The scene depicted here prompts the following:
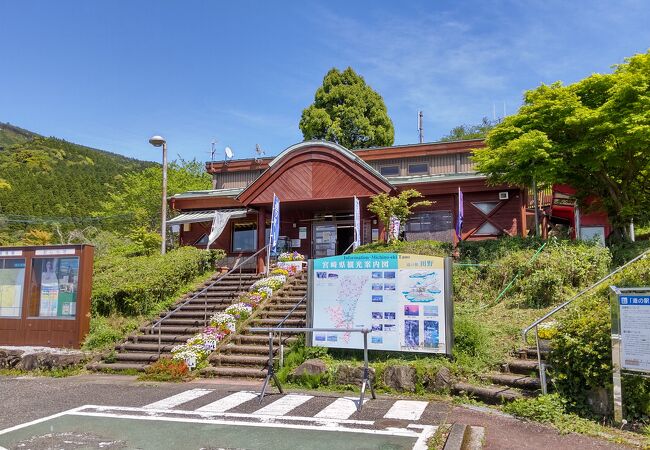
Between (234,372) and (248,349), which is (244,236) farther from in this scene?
(234,372)

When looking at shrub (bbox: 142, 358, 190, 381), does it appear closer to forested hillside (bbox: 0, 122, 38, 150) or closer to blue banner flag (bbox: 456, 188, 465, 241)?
blue banner flag (bbox: 456, 188, 465, 241)

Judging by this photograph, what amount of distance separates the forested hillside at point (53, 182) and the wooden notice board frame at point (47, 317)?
30728 millimetres

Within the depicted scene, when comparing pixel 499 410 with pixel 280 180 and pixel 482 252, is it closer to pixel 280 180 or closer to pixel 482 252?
pixel 482 252

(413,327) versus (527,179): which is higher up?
(527,179)

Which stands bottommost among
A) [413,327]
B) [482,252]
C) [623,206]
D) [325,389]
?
[325,389]

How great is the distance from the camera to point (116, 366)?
10953 mm

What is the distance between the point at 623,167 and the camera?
1402 centimetres

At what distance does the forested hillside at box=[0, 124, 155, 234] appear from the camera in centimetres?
4825

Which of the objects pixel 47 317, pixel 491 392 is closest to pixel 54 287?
pixel 47 317

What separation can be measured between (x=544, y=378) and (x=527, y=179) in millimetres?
8865

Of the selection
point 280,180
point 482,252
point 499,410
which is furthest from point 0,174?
point 499,410

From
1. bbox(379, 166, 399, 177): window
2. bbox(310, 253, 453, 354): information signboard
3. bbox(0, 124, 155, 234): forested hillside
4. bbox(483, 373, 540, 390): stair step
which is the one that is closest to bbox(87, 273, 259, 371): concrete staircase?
bbox(310, 253, 453, 354): information signboard

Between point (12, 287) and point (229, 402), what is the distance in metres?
8.72

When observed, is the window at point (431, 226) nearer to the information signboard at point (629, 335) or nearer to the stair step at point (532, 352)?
the stair step at point (532, 352)
